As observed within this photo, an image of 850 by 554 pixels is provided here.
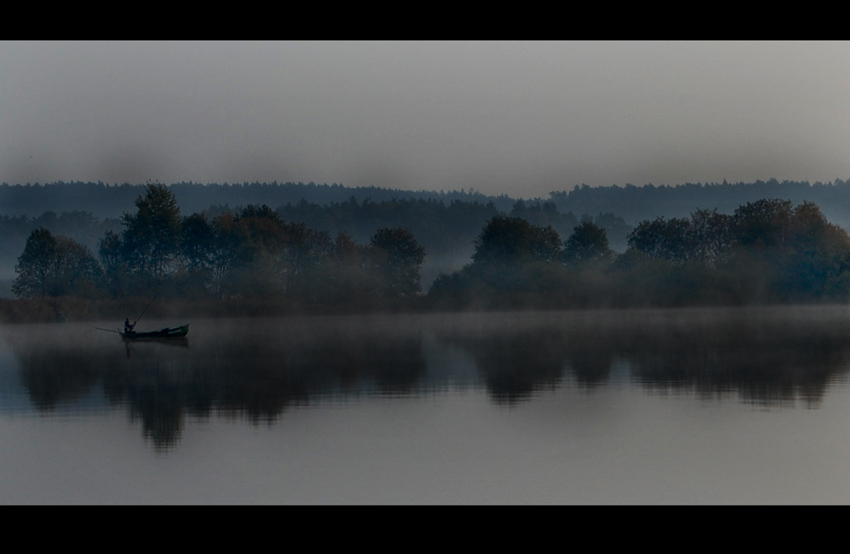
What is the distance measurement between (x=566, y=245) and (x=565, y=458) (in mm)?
65416

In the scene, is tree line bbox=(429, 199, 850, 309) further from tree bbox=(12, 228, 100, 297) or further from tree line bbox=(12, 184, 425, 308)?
tree bbox=(12, 228, 100, 297)

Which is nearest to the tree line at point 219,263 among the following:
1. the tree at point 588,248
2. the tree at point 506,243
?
the tree at point 506,243

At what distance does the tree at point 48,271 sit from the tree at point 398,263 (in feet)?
69.0

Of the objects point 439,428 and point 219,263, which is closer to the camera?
point 439,428

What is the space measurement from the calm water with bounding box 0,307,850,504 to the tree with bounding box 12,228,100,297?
4227 centimetres

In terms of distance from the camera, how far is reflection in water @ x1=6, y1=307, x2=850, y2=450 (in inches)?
695

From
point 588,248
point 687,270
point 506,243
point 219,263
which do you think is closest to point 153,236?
point 219,263

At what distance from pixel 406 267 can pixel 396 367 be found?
48831 mm

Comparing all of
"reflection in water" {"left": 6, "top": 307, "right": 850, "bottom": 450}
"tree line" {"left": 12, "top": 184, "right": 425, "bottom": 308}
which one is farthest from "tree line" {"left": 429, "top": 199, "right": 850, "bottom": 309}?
"reflection in water" {"left": 6, "top": 307, "right": 850, "bottom": 450}

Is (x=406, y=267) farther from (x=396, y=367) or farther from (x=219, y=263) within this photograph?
(x=396, y=367)

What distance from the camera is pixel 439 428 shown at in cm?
1397

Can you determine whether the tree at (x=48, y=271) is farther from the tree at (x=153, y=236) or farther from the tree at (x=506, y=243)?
the tree at (x=506, y=243)
